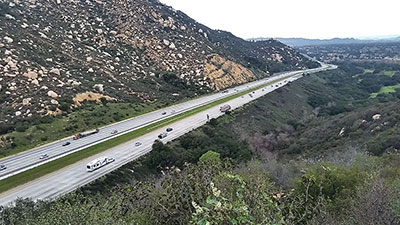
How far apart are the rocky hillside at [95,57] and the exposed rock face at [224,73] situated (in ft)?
0.95

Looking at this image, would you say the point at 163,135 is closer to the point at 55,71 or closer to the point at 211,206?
the point at 55,71

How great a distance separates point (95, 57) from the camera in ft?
232

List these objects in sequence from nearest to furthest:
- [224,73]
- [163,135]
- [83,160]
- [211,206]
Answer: [211,206]
[83,160]
[163,135]
[224,73]

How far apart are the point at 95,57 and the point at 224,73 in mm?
38484

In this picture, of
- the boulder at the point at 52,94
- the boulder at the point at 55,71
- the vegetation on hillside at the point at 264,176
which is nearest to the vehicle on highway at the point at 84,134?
the boulder at the point at 52,94

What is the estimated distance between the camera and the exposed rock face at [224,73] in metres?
87.6

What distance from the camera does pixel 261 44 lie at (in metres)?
180

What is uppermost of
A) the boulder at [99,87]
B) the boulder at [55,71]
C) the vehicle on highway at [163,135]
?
the boulder at [55,71]

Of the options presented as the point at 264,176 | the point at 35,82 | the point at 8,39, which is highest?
the point at 8,39

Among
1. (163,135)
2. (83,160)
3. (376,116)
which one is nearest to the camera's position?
(83,160)

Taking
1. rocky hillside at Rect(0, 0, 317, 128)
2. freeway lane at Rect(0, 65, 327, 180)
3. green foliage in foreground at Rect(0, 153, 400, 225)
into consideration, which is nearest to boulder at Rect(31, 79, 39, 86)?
rocky hillside at Rect(0, 0, 317, 128)

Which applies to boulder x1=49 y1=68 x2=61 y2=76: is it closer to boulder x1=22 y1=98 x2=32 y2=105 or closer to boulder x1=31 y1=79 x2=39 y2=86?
boulder x1=31 y1=79 x2=39 y2=86

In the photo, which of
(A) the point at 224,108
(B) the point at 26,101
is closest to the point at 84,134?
(B) the point at 26,101

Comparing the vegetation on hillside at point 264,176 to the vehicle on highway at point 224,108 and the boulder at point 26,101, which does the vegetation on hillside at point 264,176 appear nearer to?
the vehicle on highway at point 224,108
